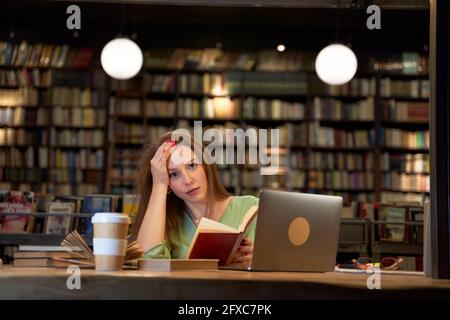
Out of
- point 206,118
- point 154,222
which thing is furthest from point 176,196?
point 206,118

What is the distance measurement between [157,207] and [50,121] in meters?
5.51

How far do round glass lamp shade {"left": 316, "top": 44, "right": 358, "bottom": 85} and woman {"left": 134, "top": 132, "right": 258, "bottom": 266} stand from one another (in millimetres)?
3616

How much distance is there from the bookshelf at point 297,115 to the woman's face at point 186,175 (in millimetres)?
5029

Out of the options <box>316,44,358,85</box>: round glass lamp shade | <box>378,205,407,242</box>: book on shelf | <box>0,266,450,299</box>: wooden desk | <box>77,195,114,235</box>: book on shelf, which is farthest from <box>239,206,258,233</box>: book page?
<box>316,44,358,85</box>: round glass lamp shade

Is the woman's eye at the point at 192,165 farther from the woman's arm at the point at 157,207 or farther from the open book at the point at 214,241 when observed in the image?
the open book at the point at 214,241

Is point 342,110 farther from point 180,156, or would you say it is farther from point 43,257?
point 43,257

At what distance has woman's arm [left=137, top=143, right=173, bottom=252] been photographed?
2.58m

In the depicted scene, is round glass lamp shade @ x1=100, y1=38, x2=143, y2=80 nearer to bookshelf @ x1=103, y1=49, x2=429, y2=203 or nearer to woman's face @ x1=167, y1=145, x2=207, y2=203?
bookshelf @ x1=103, y1=49, x2=429, y2=203

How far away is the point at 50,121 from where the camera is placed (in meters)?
7.87

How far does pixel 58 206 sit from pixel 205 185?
8.55 ft

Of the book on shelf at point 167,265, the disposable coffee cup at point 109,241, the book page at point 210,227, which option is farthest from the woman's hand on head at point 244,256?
the disposable coffee cup at point 109,241

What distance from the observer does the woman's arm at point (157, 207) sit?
2576mm
